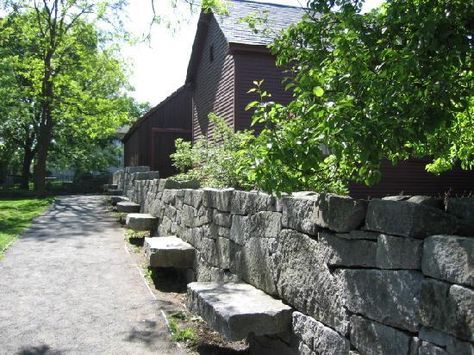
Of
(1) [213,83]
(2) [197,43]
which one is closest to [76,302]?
(1) [213,83]

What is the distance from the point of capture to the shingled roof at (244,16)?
1384 centimetres

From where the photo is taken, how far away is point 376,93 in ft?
9.85

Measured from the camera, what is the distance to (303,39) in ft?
14.0

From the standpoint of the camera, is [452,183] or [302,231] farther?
[452,183]

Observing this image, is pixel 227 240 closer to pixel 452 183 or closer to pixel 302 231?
pixel 302 231

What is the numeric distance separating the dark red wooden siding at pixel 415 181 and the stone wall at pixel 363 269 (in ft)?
34.3

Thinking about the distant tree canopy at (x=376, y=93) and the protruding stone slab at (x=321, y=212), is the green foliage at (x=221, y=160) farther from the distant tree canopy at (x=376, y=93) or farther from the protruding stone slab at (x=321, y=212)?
the distant tree canopy at (x=376, y=93)

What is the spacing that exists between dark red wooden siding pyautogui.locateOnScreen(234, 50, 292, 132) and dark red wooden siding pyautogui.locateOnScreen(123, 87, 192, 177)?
1067 centimetres

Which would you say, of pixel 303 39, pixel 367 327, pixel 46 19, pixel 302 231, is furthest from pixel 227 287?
pixel 46 19

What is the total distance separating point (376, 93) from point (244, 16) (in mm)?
10972

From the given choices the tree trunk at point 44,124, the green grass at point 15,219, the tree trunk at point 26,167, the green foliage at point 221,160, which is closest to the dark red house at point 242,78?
the green foliage at point 221,160

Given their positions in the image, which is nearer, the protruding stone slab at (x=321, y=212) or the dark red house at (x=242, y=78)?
the protruding stone slab at (x=321, y=212)

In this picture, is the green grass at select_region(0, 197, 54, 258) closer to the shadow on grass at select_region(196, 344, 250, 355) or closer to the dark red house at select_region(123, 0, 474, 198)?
the dark red house at select_region(123, 0, 474, 198)

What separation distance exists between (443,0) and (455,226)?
1488 mm
